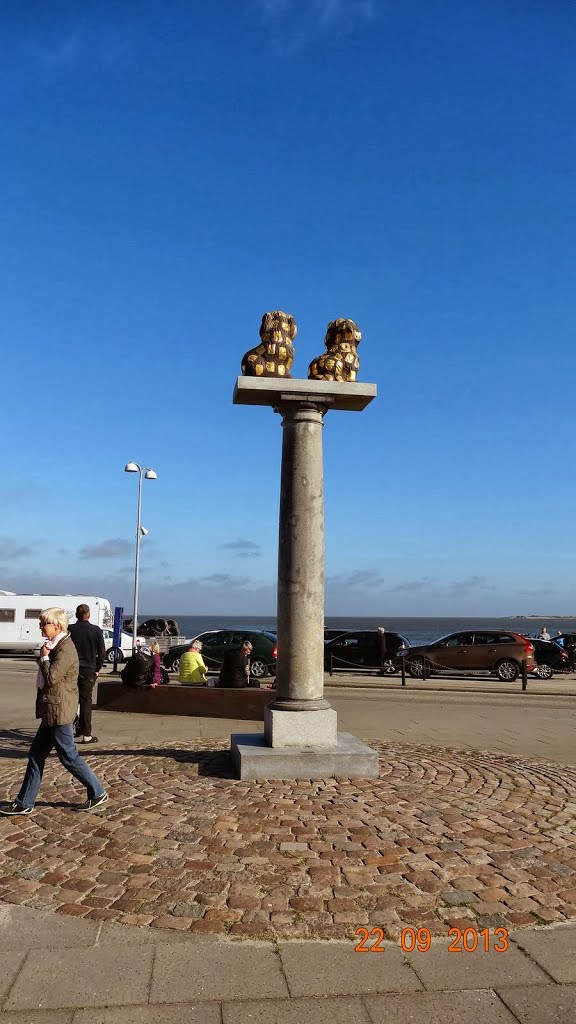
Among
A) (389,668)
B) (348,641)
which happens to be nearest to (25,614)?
(348,641)

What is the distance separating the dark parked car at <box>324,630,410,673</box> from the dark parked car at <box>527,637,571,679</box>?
4.41 meters

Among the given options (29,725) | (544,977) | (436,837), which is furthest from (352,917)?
(29,725)

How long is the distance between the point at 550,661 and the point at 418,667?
4.62 metres

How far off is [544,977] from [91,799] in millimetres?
3729

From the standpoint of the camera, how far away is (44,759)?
224 inches

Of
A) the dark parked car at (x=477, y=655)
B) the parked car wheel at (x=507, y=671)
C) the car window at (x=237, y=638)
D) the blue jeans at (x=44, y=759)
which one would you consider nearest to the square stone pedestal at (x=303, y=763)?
the blue jeans at (x=44, y=759)

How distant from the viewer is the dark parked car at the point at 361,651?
22.7 meters

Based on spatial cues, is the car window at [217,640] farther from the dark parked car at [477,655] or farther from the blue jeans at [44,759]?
the blue jeans at [44,759]

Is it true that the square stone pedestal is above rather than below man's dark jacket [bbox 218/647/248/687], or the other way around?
below

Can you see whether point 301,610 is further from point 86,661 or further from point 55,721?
point 86,661

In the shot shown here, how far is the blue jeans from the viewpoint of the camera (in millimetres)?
5621

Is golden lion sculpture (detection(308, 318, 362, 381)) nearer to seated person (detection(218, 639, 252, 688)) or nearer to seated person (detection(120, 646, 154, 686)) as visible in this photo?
seated person (detection(218, 639, 252, 688))

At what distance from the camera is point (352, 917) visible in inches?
152
